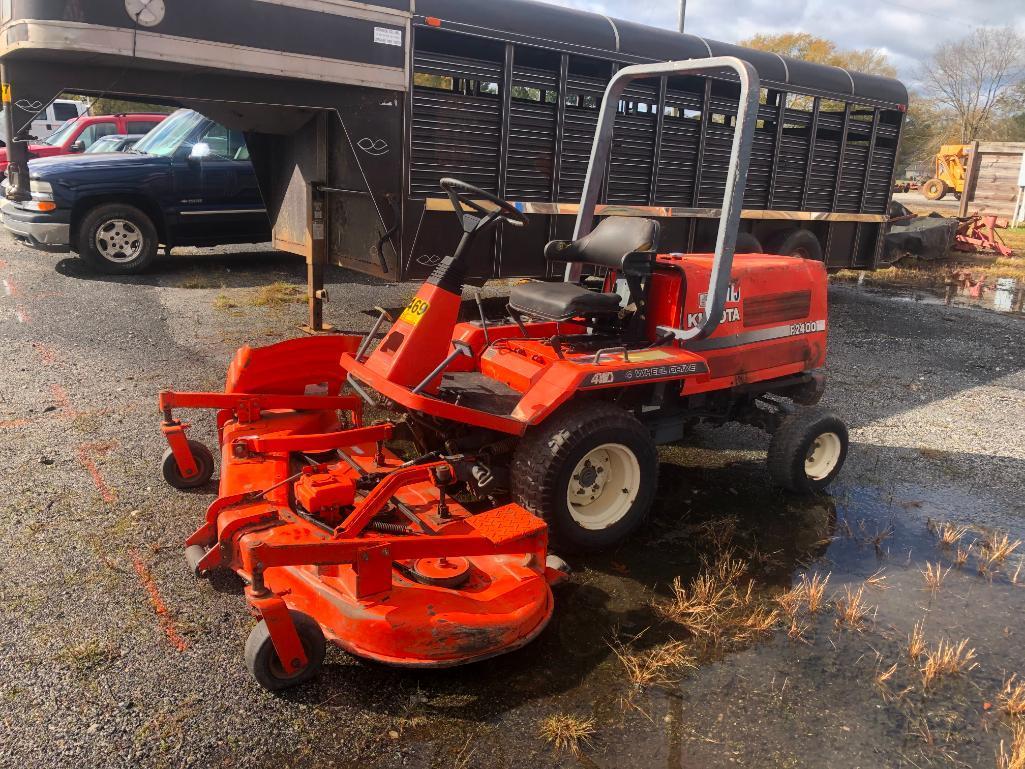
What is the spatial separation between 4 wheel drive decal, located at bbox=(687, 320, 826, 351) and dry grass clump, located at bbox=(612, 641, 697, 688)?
162cm

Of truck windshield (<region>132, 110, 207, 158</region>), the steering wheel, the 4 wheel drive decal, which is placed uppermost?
truck windshield (<region>132, 110, 207, 158</region>)

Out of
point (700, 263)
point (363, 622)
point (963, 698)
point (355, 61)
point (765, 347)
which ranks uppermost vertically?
point (355, 61)

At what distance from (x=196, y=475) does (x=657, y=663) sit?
8.65ft

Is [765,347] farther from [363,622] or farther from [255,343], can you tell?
[255,343]

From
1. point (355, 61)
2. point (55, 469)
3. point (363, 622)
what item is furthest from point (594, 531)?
point (355, 61)

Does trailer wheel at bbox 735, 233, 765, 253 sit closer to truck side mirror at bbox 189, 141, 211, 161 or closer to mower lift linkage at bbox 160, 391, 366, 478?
mower lift linkage at bbox 160, 391, 366, 478

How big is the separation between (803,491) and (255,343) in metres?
4.83

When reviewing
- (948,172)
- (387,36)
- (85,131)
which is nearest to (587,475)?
(387,36)

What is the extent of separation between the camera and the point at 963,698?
3010 millimetres

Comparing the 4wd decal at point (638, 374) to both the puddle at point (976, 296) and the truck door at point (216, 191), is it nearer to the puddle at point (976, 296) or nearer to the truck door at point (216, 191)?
the truck door at point (216, 191)

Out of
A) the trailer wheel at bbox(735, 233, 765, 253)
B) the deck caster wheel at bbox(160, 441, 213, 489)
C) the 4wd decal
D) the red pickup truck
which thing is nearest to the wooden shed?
the trailer wheel at bbox(735, 233, 765, 253)

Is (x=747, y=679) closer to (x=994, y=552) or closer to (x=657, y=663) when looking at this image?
(x=657, y=663)

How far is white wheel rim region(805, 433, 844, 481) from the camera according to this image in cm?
473

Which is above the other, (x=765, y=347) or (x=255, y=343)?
(x=765, y=347)
